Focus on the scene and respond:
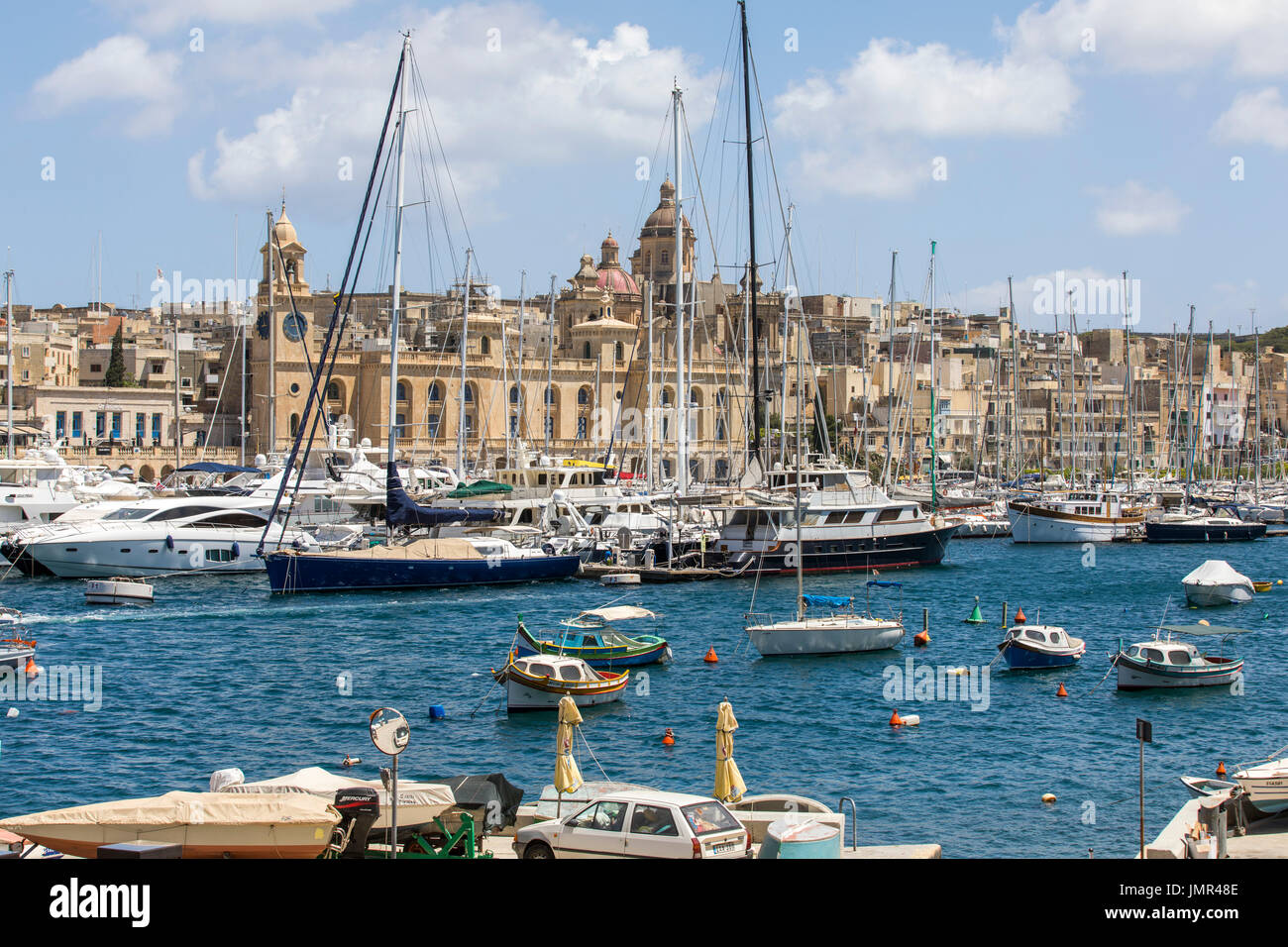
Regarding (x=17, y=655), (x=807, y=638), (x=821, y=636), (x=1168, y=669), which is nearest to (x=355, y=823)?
(x=17, y=655)

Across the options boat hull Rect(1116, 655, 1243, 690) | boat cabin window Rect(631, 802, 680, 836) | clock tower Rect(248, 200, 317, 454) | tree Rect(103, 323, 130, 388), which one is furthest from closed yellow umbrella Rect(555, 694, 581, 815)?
tree Rect(103, 323, 130, 388)

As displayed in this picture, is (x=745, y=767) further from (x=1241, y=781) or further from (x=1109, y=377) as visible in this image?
(x=1109, y=377)

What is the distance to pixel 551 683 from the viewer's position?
24797 millimetres

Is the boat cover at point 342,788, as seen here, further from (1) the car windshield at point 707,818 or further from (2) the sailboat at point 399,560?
(2) the sailboat at point 399,560

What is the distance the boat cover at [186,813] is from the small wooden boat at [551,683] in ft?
37.3

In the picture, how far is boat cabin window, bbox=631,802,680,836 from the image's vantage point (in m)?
12.8

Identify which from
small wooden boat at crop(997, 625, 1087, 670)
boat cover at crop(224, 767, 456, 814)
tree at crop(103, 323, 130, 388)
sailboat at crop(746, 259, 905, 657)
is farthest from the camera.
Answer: tree at crop(103, 323, 130, 388)

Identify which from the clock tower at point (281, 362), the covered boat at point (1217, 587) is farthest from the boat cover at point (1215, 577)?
the clock tower at point (281, 362)

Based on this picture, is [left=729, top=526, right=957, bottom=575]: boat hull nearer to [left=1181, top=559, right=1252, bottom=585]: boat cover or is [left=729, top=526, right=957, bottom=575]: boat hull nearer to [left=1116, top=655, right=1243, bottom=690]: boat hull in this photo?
[left=1181, top=559, right=1252, bottom=585]: boat cover

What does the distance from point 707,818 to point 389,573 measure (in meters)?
29.5

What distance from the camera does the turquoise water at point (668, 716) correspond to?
784 inches

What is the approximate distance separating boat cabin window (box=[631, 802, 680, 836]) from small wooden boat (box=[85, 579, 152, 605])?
29213 mm

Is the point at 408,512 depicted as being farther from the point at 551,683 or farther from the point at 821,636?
the point at 551,683
